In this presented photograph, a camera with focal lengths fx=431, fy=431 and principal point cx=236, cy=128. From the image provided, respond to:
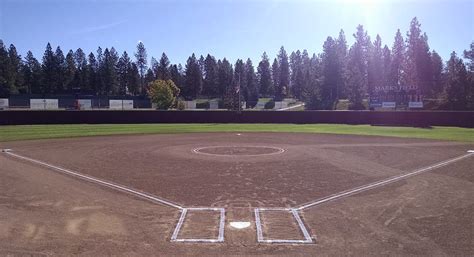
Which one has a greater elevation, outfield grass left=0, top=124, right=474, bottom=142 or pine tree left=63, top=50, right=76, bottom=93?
pine tree left=63, top=50, right=76, bottom=93

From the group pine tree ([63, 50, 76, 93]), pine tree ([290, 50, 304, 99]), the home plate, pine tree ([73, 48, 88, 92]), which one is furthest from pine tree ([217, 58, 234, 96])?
the home plate

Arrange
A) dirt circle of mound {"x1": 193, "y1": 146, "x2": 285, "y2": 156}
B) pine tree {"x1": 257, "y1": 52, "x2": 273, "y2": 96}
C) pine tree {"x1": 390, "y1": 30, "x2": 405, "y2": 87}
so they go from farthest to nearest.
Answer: pine tree {"x1": 257, "y1": 52, "x2": 273, "y2": 96}
pine tree {"x1": 390, "y1": 30, "x2": 405, "y2": 87}
dirt circle of mound {"x1": 193, "y1": 146, "x2": 285, "y2": 156}

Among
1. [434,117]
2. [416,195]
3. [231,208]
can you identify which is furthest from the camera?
[434,117]

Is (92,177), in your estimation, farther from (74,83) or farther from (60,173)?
(74,83)

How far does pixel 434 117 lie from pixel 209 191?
46291mm

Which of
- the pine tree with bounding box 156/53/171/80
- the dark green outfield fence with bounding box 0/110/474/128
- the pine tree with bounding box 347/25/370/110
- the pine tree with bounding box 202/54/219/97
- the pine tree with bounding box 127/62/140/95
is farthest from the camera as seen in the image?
the pine tree with bounding box 202/54/219/97

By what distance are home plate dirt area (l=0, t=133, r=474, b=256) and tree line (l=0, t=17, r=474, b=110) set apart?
62.3 metres

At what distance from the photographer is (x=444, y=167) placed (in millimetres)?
19766

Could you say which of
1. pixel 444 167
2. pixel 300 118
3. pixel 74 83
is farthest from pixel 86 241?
pixel 74 83

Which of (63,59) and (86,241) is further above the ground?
(63,59)

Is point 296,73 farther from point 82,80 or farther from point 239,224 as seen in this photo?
point 239,224

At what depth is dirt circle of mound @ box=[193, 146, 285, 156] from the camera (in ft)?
80.0

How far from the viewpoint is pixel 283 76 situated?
559ft

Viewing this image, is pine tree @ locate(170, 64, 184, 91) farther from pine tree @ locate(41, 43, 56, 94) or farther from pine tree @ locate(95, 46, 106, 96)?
pine tree @ locate(41, 43, 56, 94)
